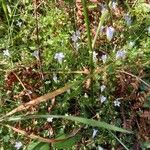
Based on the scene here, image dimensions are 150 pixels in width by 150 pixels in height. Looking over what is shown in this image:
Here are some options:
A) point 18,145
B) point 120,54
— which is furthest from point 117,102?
point 18,145

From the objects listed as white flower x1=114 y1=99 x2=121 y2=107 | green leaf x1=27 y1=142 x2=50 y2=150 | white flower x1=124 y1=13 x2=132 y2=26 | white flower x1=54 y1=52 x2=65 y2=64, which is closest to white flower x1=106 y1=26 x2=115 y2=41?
white flower x1=124 y1=13 x2=132 y2=26

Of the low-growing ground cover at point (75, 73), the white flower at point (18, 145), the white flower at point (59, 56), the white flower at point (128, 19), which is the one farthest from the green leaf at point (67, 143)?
the white flower at point (128, 19)

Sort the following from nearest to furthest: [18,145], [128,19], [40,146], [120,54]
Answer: [40,146] → [18,145] → [120,54] → [128,19]

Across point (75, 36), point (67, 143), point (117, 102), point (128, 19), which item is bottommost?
point (67, 143)

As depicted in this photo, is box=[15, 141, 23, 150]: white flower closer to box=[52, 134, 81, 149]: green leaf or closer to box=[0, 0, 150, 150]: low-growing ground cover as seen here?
box=[0, 0, 150, 150]: low-growing ground cover

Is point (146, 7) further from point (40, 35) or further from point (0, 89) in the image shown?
point (0, 89)

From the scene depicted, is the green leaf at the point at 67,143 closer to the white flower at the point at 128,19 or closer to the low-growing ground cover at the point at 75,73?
the low-growing ground cover at the point at 75,73

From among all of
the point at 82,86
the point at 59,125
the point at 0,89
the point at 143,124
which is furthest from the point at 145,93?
the point at 0,89

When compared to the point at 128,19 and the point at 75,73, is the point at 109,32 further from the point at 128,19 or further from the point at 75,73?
the point at 75,73

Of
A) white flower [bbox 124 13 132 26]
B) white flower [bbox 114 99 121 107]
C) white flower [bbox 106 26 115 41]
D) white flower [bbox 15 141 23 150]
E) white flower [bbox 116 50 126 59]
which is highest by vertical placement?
white flower [bbox 124 13 132 26]

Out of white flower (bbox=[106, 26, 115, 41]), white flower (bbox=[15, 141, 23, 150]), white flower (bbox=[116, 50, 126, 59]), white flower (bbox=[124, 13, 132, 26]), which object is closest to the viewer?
white flower (bbox=[15, 141, 23, 150])
